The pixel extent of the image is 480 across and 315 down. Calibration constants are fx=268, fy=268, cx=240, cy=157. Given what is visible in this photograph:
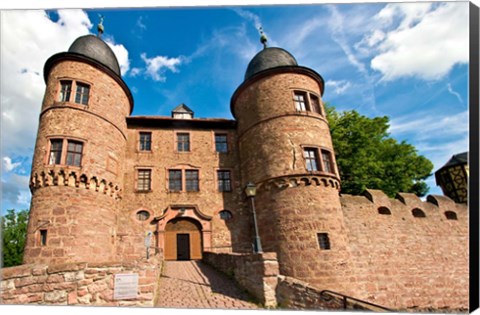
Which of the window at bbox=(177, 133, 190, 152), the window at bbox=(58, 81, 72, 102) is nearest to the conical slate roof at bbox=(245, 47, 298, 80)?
the window at bbox=(177, 133, 190, 152)

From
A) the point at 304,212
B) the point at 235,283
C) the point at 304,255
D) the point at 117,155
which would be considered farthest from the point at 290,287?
the point at 117,155

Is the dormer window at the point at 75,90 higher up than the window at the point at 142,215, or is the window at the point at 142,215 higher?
the dormer window at the point at 75,90

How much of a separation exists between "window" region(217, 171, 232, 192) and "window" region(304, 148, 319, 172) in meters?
3.83

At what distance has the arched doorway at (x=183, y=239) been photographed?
36.5ft

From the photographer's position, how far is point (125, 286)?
4789 mm

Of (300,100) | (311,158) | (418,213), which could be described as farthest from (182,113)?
(418,213)

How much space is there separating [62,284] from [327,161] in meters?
9.22

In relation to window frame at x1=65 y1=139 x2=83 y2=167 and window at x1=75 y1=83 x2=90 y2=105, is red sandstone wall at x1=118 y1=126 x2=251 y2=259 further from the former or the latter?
window at x1=75 y1=83 x2=90 y2=105

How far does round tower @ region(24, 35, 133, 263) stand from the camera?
8.43 metres

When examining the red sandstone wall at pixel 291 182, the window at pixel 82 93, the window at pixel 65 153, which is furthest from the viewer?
the window at pixel 82 93

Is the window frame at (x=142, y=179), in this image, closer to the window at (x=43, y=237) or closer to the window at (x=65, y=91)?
the window at (x=43, y=237)

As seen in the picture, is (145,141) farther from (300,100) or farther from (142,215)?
(300,100)

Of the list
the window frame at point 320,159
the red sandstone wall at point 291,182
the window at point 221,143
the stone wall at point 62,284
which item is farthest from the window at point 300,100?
the stone wall at point 62,284

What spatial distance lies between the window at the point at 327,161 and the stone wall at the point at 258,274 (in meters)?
5.09
